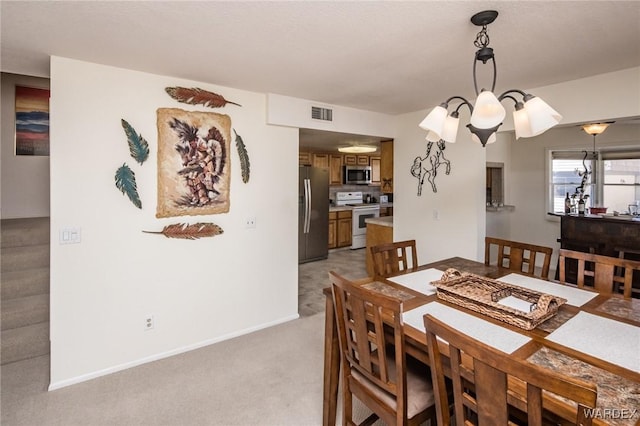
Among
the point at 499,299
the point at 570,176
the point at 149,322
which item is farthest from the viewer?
the point at 570,176

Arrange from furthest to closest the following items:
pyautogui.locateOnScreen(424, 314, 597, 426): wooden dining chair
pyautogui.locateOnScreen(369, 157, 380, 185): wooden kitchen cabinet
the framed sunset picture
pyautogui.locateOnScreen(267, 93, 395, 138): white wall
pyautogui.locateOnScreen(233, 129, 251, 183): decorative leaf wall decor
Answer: pyautogui.locateOnScreen(369, 157, 380, 185): wooden kitchen cabinet, the framed sunset picture, pyautogui.locateOnScreen(267, 93, 395, 138): white wall, pyautogui.locateOnScreen(233, 129, 251, 183): decorative leaf wall decor, pyautogui.locateOnScreen(424, 314, 597, 426): wooden dining chair

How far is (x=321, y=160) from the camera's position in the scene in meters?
6.84

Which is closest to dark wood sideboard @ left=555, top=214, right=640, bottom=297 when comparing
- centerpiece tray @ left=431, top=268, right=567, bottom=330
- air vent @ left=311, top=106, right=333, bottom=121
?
centerpiece tray @ left=431, top=268, right=567, bottom=330

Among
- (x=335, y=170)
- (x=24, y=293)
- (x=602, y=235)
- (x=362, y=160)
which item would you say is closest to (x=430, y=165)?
(x=602, y=235)

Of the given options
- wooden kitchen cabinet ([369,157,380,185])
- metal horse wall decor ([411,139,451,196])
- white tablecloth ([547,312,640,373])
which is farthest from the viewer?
wooden kitchen cabinet ([369,157,380,185])

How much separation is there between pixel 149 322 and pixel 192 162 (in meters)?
1.39

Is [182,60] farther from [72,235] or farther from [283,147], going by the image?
[72,235]

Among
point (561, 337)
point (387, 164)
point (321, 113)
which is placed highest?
point (321, 113)

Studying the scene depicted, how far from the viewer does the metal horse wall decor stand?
12.2ft

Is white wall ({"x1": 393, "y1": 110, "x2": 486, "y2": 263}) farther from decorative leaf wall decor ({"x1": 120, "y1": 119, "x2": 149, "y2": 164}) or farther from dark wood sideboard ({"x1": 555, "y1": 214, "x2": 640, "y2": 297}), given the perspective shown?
decorative leaf wall decor ({"x1": 120, "y1": 119, "x2": 149, "y2": 164})

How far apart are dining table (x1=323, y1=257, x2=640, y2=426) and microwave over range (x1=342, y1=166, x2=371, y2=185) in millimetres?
5128

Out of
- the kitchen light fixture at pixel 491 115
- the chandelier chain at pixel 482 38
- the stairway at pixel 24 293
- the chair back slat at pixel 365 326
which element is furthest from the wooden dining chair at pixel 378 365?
the stairway at pixel 24 293

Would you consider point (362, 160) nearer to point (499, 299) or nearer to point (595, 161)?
point (595, 161)

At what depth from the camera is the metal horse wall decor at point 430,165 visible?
372 centimetres
